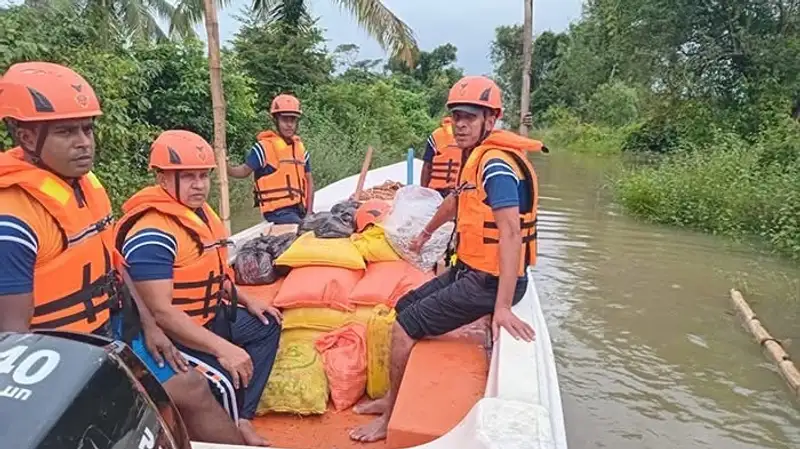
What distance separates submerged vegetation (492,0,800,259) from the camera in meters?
10.2

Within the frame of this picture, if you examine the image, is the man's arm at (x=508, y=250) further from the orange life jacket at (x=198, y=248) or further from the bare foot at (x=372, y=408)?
the orange life jacket at (x=198, y=248)

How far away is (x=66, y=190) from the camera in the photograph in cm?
202

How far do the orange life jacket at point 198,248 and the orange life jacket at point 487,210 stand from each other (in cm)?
104

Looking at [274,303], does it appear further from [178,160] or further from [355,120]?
[355,120]

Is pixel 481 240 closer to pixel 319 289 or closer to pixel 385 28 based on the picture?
pixel 319 289

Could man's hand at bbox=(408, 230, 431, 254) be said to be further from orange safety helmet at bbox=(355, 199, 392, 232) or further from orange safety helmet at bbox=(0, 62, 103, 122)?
orange safety helmet at bbox=(0, 62, 103, 122)

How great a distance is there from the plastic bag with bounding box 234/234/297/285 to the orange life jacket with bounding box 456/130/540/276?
4.82 ft

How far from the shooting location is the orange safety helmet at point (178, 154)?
2.60 meters

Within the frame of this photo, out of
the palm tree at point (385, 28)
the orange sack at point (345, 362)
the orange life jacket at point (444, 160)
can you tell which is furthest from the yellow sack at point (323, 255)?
the palm tree at point (385, 28)

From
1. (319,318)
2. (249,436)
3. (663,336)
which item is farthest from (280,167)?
(663,336)

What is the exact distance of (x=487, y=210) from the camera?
3.02 metres

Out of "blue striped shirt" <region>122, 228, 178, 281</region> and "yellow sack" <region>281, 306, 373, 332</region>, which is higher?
"blue striped shirt" <region>122, 228, 178, 281</region>

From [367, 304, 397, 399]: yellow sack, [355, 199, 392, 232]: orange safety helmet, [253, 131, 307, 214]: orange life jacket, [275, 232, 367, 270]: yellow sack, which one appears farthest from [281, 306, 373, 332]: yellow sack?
[253, 131, 307, 214]: orange life jacket

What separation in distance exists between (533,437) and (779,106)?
58.9ft
